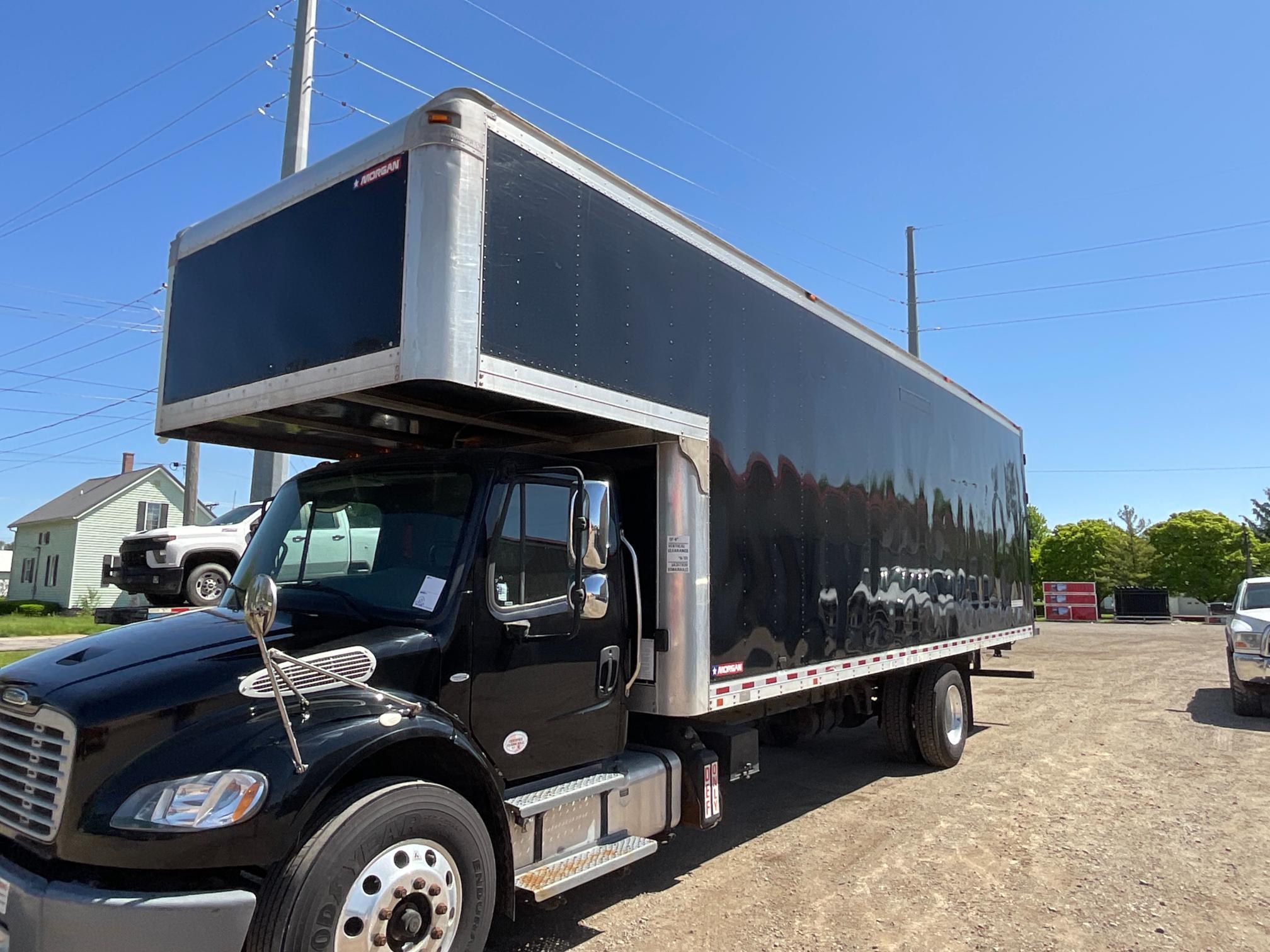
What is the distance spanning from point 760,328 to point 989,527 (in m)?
5.30

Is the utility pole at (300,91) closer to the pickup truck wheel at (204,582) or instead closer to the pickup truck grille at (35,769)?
the pickup truck wheel at (204,582)

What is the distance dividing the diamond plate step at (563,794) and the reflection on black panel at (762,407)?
0.97 metres

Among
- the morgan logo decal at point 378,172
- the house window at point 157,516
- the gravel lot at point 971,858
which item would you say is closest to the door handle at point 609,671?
the gravel lot at point 971,858

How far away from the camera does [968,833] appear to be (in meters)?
6.01

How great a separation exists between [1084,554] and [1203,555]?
713 cm

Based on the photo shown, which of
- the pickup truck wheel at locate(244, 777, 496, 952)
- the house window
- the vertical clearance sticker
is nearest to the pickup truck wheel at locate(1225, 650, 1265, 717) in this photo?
the vertical clearance sticker

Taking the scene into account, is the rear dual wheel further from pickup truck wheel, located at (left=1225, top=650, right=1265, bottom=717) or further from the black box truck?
pickup truck wheel, located at (left=1225, top=650, right=1265, bottom=717)

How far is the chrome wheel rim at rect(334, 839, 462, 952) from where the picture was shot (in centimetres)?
295

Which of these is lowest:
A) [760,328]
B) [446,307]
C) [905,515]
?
[905,515]

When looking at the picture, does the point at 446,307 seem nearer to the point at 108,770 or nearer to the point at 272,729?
the point at 272,729

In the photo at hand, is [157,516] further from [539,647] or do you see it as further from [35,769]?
[35,769]

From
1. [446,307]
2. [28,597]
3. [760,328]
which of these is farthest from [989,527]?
[28,597]

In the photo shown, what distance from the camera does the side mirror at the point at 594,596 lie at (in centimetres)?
423

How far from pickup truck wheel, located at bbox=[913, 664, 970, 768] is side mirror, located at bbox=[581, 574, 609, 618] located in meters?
4.77
